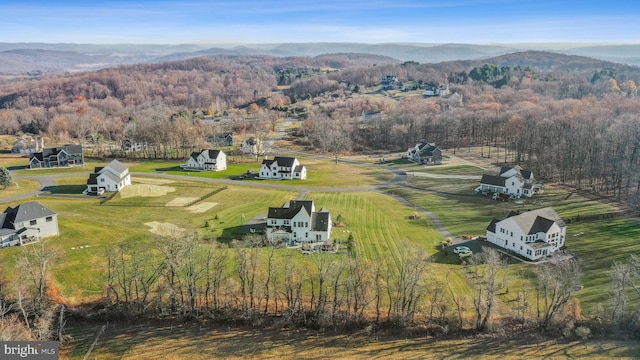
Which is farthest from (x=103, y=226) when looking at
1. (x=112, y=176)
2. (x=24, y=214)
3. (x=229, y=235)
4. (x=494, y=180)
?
(x=494, y=180)

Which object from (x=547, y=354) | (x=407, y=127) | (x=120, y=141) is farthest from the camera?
(x=407, y=127)

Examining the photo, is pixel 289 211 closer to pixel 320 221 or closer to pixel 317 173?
pixel 320 221

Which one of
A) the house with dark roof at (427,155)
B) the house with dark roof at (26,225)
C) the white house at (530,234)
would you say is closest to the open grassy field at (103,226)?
the house with dark roof at (26,225)

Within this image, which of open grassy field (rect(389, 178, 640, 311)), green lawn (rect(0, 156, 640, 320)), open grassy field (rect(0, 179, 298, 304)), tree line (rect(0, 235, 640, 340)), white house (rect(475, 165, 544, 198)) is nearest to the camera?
tree line (rect(0, 235, 640, 340))

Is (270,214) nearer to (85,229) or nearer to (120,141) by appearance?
(85,229)

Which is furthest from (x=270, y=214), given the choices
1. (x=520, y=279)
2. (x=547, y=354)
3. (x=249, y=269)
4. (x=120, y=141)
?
(x=120, y=141)

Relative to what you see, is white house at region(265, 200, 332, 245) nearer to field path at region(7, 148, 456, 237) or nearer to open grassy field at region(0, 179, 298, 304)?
open grassy field at region(0, 179, 298, 304)

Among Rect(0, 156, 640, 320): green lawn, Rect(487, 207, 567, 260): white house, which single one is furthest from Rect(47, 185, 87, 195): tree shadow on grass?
Rect(487, 207, 567, 260): white house
